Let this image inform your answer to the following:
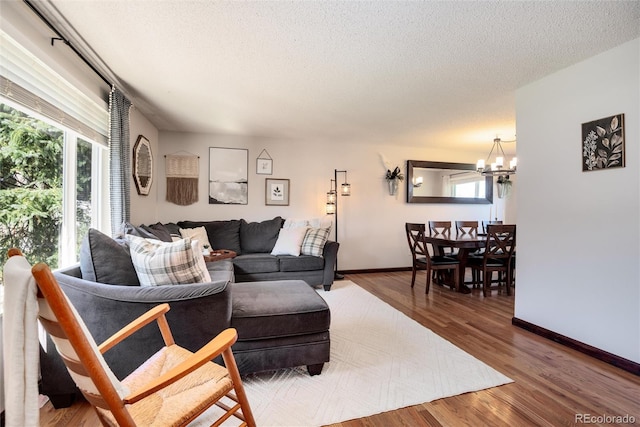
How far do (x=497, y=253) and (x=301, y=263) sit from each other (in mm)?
2561

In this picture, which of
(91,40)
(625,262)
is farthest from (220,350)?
(625,262)

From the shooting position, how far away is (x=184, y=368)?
0.90 meters

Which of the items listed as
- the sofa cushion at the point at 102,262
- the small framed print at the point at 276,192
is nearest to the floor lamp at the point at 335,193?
the small framed print at the point at 276,192

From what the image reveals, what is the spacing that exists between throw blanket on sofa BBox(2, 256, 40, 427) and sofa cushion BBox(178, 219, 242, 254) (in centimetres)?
309

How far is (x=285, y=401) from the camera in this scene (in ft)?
4.99

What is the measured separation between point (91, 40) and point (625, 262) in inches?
160

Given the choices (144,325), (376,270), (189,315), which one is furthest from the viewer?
(376,270)

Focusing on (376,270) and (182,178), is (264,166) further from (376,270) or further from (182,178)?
(376,270)

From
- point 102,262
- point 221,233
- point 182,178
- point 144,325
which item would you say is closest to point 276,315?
point 144,325

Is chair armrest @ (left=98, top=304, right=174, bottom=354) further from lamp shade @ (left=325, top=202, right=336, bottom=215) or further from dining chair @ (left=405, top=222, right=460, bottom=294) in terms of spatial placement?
lamp shade @ (left=325, top=202, right=336, bottom=215)

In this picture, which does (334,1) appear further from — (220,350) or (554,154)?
(554,154)

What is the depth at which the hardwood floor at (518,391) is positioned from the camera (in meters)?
1.40

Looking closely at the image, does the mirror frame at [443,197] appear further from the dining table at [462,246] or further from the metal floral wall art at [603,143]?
the metal floral wall art at [603,143]

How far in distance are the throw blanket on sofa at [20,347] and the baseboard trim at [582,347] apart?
312 cm
